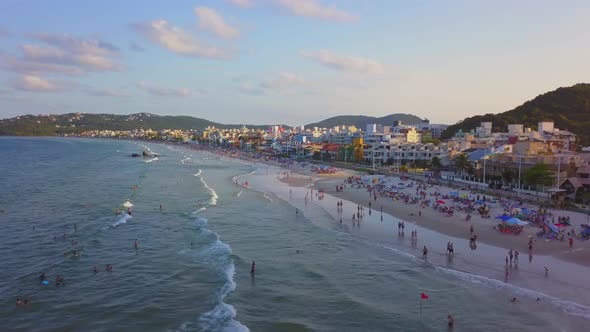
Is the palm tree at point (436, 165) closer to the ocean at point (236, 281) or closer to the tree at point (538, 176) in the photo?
the tree at point (538, 176)

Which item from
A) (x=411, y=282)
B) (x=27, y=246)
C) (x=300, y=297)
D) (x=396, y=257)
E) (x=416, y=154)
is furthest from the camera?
(x=416, y=154)

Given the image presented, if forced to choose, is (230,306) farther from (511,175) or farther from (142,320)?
(511,175)

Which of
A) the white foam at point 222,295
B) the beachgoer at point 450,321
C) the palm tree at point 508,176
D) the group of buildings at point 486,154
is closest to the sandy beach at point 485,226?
the palm tree at point 508,176

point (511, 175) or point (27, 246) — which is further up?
point (511, 175)

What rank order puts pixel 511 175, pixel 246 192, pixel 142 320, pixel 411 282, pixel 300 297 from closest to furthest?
pixel 142 320
pixel 300 297
pixel 411 282
pixel 511 175
pixel 246 192

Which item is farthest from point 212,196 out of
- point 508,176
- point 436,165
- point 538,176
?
point 436,165

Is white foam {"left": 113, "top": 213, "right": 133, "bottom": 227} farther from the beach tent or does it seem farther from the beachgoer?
the beach tent

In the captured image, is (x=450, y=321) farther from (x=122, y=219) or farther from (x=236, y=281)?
(x=122, y=219)

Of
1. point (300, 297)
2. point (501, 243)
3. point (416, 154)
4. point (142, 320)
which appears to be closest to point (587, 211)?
point (501, 243)
